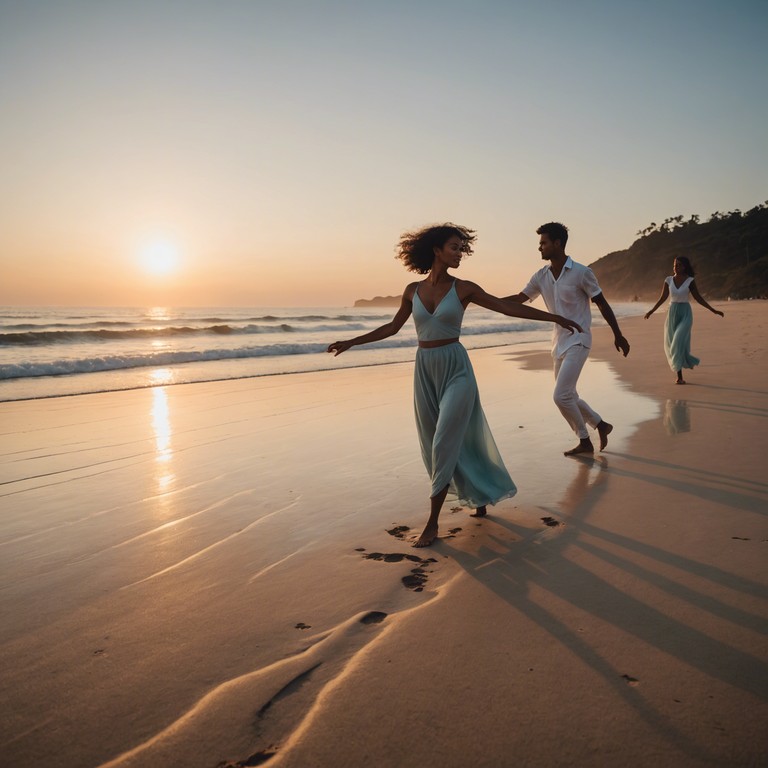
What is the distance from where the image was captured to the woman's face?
167 inches

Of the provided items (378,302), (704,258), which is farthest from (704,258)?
(378,302)

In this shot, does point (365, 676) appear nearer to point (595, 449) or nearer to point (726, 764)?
point (726, 764)

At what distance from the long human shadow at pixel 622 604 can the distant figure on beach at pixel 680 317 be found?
7558 mm

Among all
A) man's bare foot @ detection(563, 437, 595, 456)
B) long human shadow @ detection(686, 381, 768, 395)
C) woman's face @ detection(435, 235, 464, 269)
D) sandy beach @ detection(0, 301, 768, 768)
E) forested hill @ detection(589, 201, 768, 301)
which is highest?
forested hill @ detection(589, 201, 768, 301)

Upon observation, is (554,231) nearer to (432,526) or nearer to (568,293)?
(568,293)

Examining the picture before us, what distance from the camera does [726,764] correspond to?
6.20ft

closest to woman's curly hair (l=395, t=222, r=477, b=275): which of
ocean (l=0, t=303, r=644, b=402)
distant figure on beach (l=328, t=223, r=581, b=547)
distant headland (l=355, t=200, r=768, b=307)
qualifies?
distant figure on beach (l=328, t=223, r=581, b=547)

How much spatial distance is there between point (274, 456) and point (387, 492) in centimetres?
176

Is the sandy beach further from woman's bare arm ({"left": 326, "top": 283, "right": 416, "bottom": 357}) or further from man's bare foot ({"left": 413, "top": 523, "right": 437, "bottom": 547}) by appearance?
woman's bare arm ({"left": 326, "top": 283, "right": 416, "bottom": 357})

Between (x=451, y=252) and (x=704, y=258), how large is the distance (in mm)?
117284

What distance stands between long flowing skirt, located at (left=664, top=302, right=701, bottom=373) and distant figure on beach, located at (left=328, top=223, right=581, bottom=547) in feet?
24.3

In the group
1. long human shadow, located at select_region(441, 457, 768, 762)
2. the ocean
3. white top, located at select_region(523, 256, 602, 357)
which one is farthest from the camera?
the ocean

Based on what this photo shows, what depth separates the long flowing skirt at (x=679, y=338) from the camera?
→ 1073cm

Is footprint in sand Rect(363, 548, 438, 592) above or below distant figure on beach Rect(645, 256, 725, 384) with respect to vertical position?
below
